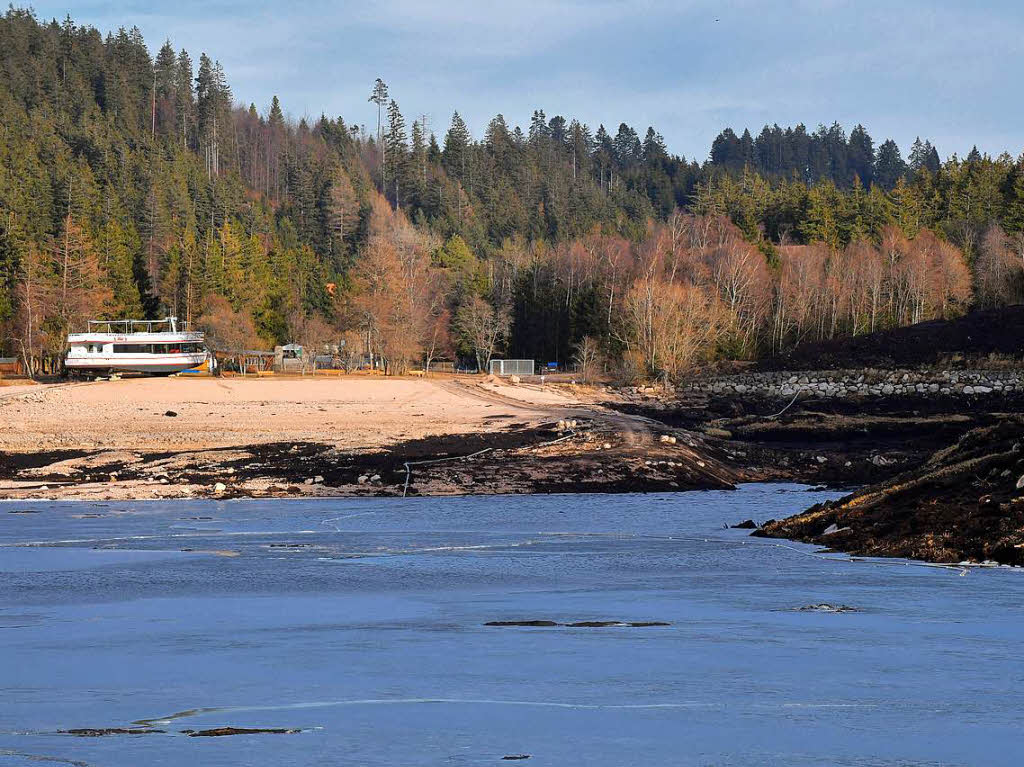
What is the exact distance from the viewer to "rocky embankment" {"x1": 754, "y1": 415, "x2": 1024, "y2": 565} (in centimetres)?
1474

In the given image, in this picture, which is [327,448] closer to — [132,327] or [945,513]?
[945,513]

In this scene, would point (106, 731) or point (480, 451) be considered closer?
point (106, 731)

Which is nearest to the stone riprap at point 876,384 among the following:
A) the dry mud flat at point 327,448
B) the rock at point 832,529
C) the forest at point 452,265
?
the forest at point 452,265

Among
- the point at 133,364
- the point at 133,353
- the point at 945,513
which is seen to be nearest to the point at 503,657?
the point at 945,513

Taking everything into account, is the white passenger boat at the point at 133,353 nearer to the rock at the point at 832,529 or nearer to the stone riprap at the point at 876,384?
the stone riprap at the point at 876,384

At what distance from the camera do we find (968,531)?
15.1 m

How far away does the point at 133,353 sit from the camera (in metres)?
62.6

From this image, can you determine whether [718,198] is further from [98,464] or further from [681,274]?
[98,464]

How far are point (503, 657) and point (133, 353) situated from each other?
57.5m

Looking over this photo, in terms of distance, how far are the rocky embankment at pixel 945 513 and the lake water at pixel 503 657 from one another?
3.26ft

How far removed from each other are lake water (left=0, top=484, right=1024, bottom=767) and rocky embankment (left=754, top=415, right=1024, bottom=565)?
0.99 metres

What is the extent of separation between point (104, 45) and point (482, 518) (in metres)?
187

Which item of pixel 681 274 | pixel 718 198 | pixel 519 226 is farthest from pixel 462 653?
pixel 519 226

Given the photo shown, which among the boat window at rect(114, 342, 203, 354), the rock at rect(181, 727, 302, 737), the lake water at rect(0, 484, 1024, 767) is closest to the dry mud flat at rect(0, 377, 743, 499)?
the lake water at rect(0, 484, 1024, 767)
